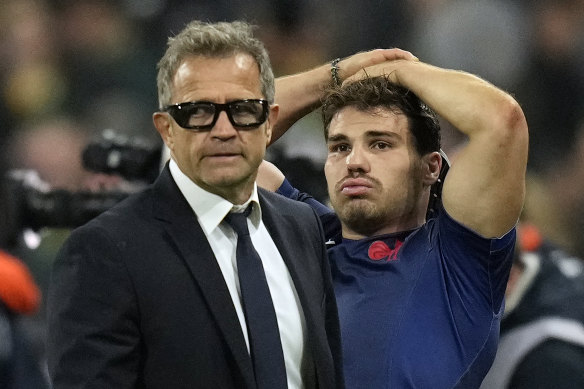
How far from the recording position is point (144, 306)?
160 cm

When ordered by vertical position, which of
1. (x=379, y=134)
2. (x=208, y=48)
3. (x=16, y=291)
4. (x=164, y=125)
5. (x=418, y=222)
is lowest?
(x=16, y=291)

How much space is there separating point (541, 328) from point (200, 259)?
5.84ft

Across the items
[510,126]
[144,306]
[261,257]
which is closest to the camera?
[144,306]

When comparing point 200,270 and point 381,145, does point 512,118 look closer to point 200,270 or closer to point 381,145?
point 381,145

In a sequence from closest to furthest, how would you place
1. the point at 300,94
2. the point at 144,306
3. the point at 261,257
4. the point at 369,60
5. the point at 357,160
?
the point at 144,306 < the point at 261,257 < the point at 357,160 < the point at 369,60 < the point at 300,94

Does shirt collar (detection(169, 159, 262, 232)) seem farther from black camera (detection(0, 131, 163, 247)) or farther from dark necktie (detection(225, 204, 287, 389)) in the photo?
black camera (detection(0, 131, 163, 247))

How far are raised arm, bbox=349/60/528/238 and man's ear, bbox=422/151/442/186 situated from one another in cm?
19

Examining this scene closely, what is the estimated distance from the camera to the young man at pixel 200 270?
158cm

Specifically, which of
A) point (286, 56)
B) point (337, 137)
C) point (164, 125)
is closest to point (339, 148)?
point (337, 137)

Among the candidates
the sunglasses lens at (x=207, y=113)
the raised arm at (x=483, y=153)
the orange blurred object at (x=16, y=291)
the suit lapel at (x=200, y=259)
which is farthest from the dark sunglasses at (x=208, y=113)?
the orange blurred object at (x=16, y=291)

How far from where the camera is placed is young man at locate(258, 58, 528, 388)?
Answer: 2.37 meters

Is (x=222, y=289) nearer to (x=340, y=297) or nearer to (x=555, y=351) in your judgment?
(x=340, y=297)

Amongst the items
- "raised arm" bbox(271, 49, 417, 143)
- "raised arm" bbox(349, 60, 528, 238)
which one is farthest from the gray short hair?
"raised arm" bbox(271, 49, 417, 143)

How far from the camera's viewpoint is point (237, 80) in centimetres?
174
